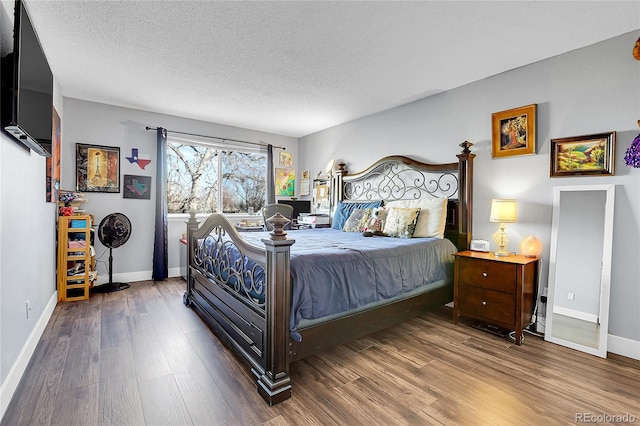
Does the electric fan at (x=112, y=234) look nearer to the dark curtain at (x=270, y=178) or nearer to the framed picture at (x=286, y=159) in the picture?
the dark curtain at (x=270, y=178)

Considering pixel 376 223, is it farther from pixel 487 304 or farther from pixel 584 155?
pixel 584 155

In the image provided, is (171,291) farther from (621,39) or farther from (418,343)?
(621,39)

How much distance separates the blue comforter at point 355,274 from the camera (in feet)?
6.19

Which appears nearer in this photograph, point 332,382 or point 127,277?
point 332,382

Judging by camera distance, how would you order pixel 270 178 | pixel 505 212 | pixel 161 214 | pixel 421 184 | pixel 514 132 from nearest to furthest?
pixel 505 212
pixel 514 132
pixel 421 184
pixel 161 214
pixel 270 178

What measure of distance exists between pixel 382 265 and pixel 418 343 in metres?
0.76

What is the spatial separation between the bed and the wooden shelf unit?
4.31ft

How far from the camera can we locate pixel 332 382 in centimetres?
193

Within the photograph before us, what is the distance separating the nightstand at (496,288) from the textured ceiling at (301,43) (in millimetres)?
1824

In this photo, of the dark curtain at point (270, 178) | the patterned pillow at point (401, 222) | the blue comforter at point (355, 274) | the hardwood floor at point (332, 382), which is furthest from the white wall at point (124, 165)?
the patterned pillow at point (401, 222)

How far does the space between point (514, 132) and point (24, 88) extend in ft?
12.5

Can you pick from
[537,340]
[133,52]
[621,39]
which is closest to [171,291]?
[133,52]

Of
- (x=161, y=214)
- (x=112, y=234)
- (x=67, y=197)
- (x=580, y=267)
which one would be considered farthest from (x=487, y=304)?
(x=67, y=197)

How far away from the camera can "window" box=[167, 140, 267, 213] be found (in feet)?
15.9
